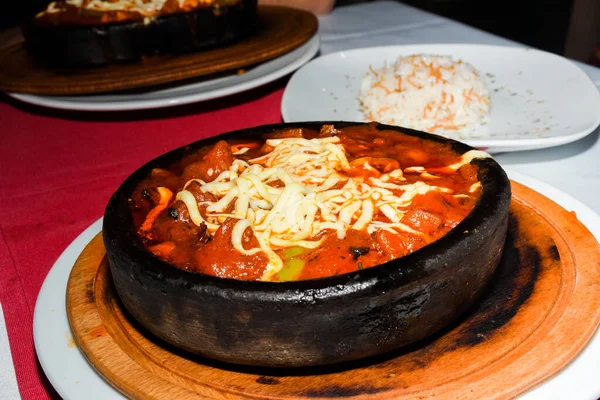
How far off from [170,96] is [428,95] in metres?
1.18

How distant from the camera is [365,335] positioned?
1.27m

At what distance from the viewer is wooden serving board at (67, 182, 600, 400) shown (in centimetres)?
122

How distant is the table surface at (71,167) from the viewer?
1771mm

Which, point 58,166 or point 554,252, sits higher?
point 554,252

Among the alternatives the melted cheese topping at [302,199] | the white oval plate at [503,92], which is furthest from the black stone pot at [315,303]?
the white oval plate at [503,92]

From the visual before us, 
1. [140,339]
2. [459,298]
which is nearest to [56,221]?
[140,339]

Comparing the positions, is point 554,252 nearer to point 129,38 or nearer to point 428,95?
point 428,95

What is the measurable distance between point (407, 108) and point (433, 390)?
5.90 ft

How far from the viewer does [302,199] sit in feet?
4.82

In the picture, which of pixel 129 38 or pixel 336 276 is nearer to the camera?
pixel 336 276

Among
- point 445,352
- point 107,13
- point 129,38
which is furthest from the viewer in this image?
point 107,13

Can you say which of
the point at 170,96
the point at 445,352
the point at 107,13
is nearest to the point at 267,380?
the point at 445,352

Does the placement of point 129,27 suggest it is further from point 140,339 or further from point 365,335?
point 365,335

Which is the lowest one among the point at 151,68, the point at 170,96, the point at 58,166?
the point at 58,166
